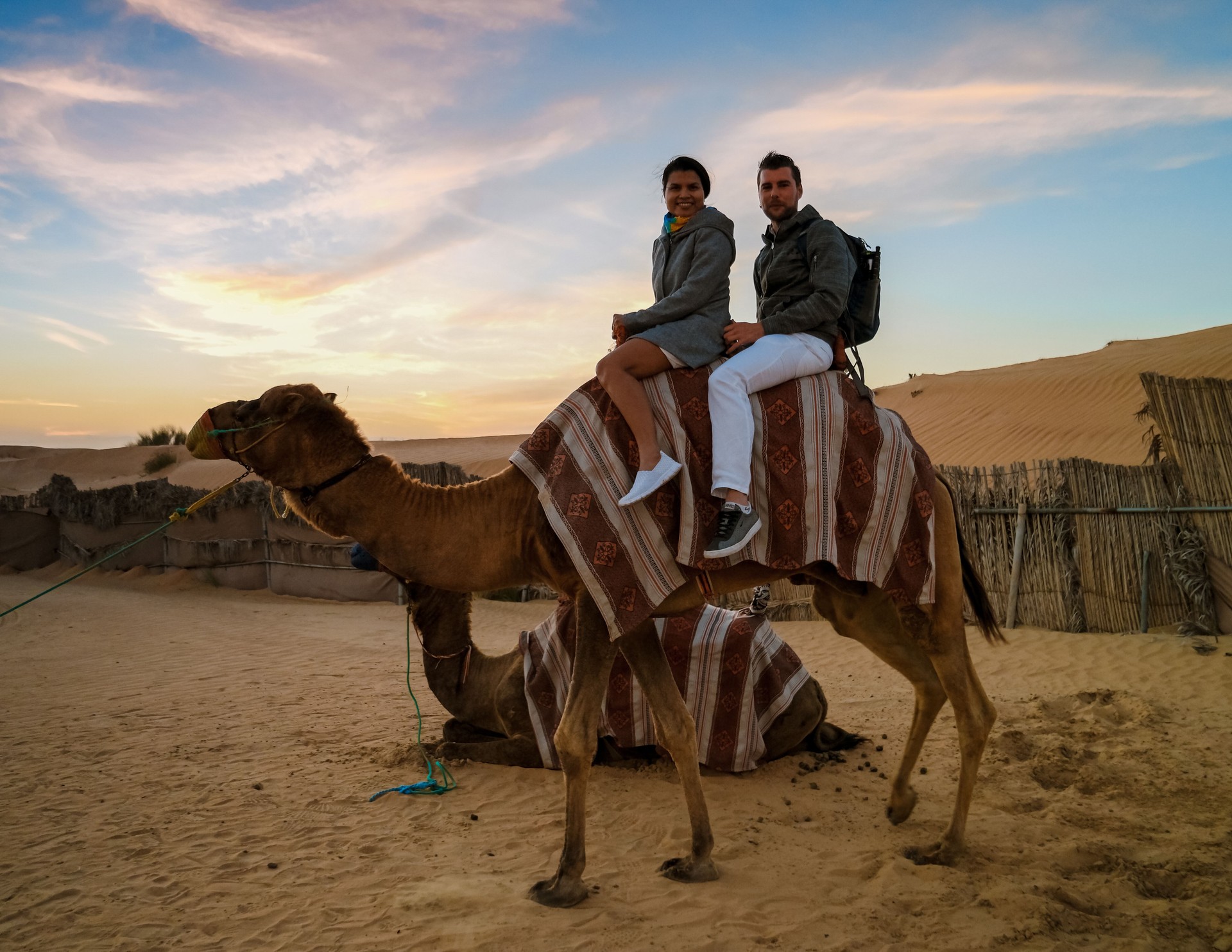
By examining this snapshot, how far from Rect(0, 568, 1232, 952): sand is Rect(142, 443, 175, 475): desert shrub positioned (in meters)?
32.9

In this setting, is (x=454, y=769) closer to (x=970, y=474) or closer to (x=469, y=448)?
(x=970, y=474)

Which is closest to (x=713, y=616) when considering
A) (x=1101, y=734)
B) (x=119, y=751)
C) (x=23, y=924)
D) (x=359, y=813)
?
(x=359, y=813)

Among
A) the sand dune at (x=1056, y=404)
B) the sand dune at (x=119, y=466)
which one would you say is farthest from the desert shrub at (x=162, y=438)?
the sand dune at (x=1056, y=404)

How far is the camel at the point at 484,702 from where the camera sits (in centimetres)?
554

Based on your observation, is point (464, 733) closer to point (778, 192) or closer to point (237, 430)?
point (237, 430)

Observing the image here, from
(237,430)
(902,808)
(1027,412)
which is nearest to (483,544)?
(237,430)

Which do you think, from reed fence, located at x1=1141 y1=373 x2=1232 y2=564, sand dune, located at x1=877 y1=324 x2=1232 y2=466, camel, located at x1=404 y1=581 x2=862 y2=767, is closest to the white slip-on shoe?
camel, located at x1=404 y1=581 x2=862 y2=767

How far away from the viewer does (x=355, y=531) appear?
3.94 meters

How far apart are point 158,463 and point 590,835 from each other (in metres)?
39.2

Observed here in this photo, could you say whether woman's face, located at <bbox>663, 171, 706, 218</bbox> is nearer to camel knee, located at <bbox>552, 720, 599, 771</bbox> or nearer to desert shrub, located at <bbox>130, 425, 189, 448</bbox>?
camel knee, located at <bbox>552, 720, 599, 771</bbox>

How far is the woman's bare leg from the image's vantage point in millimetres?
3773

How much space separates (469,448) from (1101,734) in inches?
2264

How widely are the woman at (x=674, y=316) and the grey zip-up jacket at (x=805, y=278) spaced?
0.35 m

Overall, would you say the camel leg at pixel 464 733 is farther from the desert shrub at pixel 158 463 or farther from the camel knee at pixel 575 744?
the desert shrub at pixel 158 463
